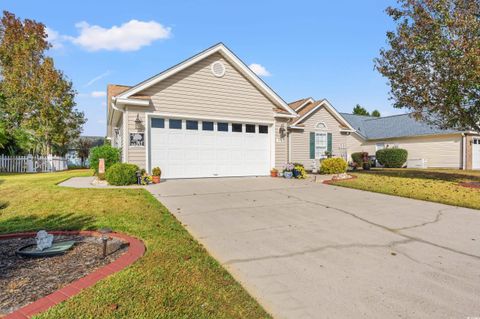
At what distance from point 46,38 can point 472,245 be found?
29.2 meters

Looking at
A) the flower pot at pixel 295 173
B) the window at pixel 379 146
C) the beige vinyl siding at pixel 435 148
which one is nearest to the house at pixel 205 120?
the flower pot at pixel 295 173

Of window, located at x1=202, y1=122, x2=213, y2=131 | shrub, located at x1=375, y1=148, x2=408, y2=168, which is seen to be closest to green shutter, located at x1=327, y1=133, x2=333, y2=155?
shrub, located at x1=375, y1=148, x2=408, y2=168

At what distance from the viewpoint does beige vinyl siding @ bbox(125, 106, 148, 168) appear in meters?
10.7

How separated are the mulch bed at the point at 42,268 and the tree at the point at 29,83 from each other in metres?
21.7

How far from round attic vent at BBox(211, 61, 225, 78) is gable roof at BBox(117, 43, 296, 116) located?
43cm

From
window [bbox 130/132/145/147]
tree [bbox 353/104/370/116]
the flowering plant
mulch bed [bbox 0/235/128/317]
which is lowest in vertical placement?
mulch bed [bbox 0/235/128/317]

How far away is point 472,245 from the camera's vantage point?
13.9ft

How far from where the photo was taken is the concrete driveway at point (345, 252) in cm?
260

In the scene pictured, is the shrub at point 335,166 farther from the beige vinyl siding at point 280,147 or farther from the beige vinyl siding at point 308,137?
the beige vinyl siding at point 308,137

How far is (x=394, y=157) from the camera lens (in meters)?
22.9

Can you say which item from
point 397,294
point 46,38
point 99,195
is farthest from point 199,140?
point 46,38

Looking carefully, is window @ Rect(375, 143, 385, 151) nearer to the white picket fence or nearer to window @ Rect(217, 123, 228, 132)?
window @ Rect(217, 123, 228, 132)

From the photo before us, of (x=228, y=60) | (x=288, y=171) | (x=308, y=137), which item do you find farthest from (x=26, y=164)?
(x=308, y=137)

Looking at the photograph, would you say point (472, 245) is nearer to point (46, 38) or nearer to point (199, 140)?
point (199, 140)
